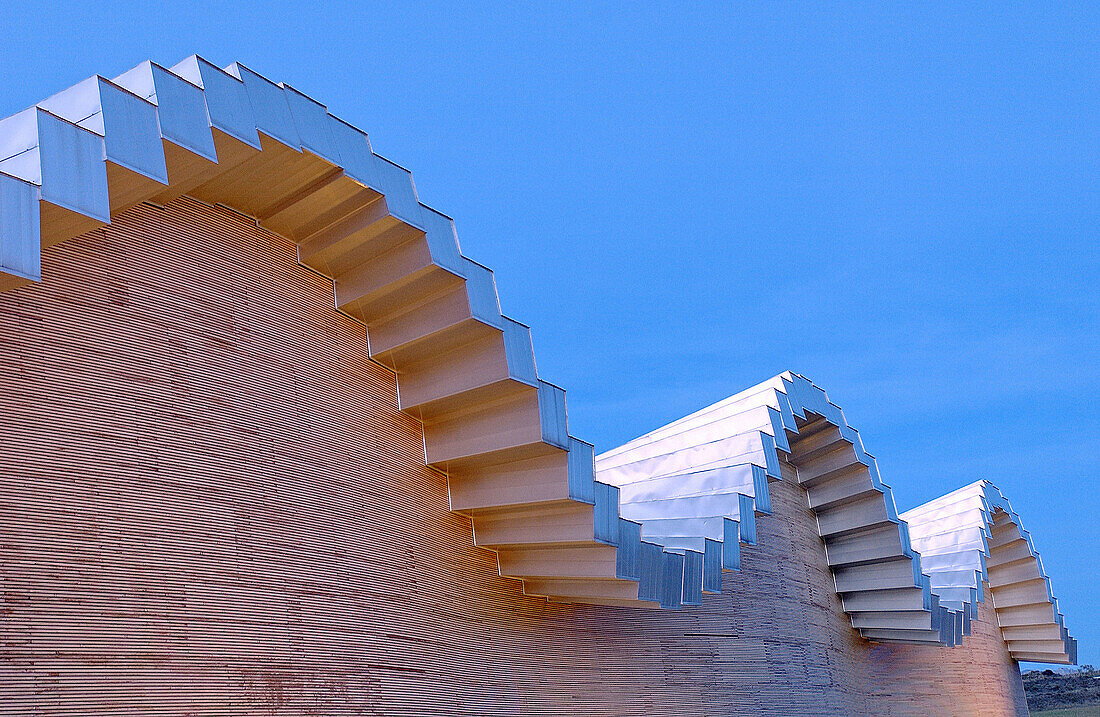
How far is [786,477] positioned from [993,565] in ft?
29.9

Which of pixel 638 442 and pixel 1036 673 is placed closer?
pixel 638 442

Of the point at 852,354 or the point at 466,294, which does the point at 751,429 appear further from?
the point at 852,354

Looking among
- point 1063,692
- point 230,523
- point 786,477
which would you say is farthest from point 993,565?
point 230,523

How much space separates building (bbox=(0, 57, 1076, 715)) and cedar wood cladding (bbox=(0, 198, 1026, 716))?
19mm

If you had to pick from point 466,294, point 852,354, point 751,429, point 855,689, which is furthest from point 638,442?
point 852,354

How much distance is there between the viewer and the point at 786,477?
46.7 feet

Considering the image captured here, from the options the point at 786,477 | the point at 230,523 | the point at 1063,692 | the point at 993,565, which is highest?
the point at 786,477

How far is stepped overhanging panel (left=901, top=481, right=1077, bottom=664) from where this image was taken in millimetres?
17125

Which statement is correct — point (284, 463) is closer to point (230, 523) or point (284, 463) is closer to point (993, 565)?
point (230, 523)

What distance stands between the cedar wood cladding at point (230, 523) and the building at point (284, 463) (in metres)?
0.02

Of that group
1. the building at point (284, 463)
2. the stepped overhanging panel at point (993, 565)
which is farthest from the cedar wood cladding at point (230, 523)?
the stepped overhanging panel at point (993, 565)

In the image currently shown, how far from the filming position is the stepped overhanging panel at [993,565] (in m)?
17.1

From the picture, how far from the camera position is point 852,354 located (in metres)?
120

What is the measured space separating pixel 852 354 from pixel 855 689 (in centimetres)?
11068
